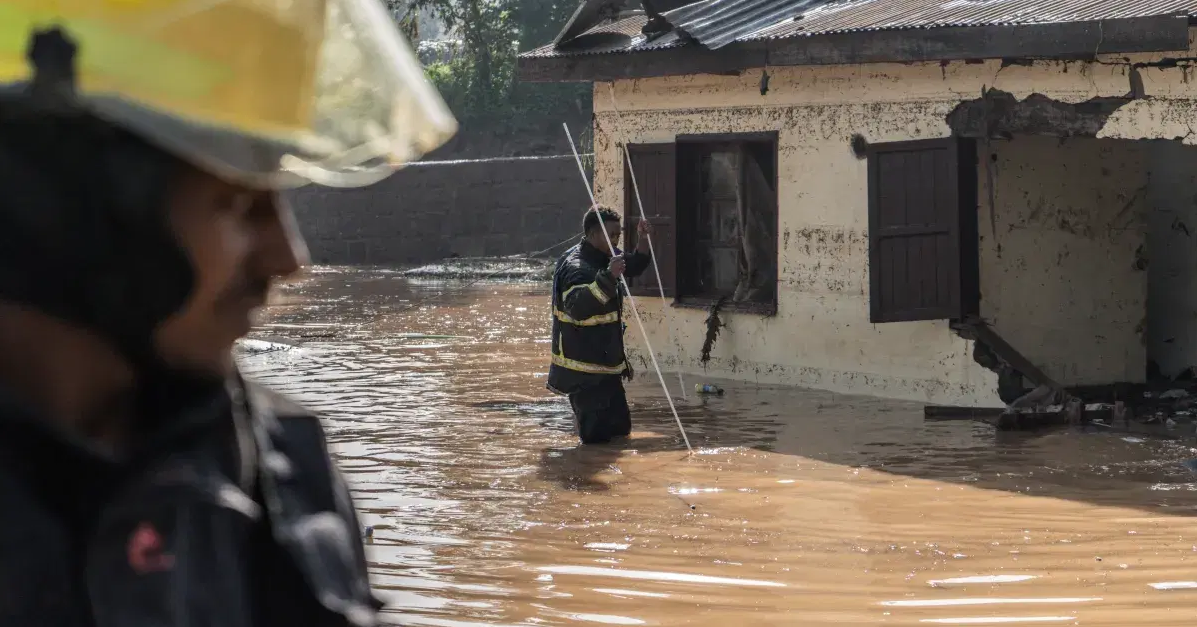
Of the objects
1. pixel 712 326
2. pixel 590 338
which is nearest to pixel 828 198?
pixel 712 326

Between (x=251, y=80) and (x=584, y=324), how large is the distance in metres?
8.54

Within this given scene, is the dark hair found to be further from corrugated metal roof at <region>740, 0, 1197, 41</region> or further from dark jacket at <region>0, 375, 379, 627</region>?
dark jacket at <region>0, 375, 379, 627</region>

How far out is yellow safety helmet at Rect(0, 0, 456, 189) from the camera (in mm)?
1003

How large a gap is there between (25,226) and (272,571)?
31cm

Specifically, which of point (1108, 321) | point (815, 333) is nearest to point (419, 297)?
point (815, 333)

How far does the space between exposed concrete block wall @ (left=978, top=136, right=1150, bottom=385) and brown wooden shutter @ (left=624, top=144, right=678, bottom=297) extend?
9.84 feet

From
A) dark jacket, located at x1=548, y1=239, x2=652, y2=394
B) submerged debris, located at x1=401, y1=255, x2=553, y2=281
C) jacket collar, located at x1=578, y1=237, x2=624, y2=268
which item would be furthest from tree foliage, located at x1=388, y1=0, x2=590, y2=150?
dark jacket, located at x1=548, y1=239, x2=652, y2=394

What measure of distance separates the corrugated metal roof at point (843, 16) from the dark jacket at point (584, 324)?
2.70 metres

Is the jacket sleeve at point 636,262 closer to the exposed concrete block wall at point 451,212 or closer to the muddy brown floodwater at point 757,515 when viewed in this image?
the muddy brown floodwater at point 757,515

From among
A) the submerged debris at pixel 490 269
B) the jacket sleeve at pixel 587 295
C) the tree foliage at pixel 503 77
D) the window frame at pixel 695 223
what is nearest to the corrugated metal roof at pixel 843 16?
the window frame at pixel 695 223

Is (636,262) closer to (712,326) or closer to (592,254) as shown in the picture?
(592,254)

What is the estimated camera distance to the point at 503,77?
32719 millimetres

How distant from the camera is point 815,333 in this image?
1205cm

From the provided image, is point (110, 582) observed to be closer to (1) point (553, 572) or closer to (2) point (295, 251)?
(2) point (295, 251)
